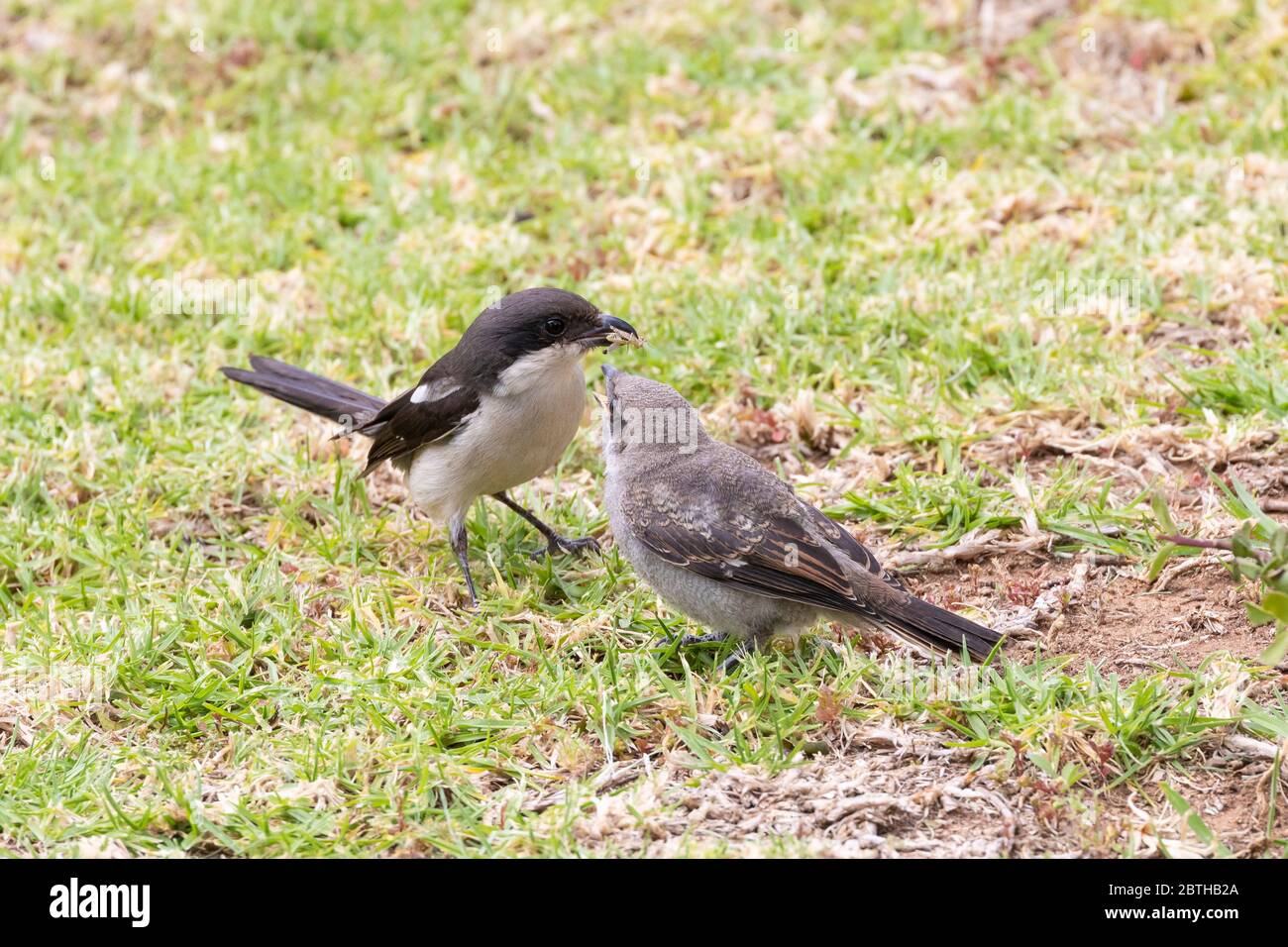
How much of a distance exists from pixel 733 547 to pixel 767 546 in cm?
12

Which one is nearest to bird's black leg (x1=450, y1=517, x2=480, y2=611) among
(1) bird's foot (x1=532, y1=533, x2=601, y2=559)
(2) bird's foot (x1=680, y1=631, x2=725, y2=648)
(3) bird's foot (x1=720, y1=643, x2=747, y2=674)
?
(1) bird's foot (x1=532, y1=533, x2=601, y2=559)

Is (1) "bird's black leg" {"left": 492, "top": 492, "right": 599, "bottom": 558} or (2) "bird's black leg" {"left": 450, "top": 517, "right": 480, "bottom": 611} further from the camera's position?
(1) "bird's black leg" {"left": 492, "top": 492, "right": 599, "bottom": 558}

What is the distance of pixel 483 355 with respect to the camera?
6.20 meters

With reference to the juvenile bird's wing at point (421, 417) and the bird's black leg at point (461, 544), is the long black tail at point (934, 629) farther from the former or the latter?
the juvenile bird's wing at point (421, 417)

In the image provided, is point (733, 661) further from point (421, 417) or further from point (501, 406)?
point (421, 417)

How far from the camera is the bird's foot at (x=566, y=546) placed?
636 cm


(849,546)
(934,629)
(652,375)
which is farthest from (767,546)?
(652,375)

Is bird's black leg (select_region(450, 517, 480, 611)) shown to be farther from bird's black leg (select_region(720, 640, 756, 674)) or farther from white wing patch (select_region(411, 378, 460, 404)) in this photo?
bird's black leg (select_region(720, 640, 756, 674))

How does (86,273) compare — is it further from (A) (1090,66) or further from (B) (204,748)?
(A) (1090,66)

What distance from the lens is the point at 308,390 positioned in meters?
6.99

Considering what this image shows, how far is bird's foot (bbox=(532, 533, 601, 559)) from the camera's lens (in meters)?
6.36

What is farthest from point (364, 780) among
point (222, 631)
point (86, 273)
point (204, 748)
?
point (86, 273)

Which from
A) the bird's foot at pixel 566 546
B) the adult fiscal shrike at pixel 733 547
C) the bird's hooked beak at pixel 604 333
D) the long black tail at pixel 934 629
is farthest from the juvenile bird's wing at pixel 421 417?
the long black tail at pixel 934 629

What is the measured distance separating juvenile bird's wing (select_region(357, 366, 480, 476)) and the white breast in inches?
2.4
